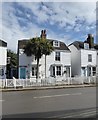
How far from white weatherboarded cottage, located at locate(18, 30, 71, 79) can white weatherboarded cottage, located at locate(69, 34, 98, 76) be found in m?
2.77

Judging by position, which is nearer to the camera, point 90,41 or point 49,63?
point 49,63

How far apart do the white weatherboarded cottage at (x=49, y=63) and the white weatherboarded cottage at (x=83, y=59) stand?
2775 mm

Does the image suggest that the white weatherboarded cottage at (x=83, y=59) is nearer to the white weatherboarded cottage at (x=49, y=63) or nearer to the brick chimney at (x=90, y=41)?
the brick chimney at (x=90, y=41)

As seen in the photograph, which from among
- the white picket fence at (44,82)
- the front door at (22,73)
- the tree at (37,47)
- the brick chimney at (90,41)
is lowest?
the white picket fence at (44,82)

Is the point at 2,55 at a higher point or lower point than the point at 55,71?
higher

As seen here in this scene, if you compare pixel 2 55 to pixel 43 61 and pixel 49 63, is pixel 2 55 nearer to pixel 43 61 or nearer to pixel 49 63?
pixel 43 61

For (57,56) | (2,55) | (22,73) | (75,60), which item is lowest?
(22,73)

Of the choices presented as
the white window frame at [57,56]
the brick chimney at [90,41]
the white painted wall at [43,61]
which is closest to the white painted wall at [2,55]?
the white painted wall at [43,61]

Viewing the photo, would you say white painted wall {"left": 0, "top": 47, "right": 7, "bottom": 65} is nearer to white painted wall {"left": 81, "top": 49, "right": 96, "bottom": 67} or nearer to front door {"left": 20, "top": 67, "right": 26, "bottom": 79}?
front door {"left": 20, "top": 67, "right": 26, "bottom": 79}

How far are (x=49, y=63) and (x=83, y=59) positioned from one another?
22.7 ft

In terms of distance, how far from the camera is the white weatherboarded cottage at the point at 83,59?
4025 cm

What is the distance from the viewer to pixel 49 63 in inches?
1436

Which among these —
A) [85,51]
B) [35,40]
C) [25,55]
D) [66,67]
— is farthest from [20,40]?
[85,51]

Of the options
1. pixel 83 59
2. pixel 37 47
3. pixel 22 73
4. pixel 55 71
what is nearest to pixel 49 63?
pixel 55 71
